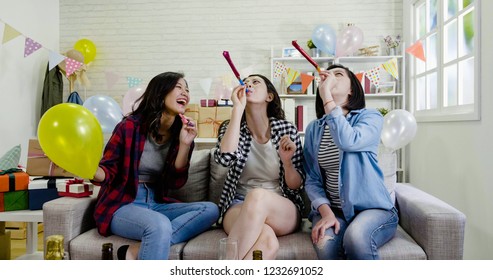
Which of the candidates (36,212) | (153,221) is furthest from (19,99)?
(153,221)

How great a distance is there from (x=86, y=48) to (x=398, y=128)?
3.64 meters

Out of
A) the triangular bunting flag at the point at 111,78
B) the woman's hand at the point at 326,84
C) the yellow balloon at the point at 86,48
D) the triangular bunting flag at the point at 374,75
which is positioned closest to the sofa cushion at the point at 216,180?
the woman's hand at the point at 326,84

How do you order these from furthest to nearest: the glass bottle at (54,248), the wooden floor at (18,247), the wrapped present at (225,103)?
the wrapped present at (225,103)
the wooden floor at (18,247)
the glass bottle at (54,248)

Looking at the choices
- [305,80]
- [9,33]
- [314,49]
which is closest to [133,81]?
[9,33]

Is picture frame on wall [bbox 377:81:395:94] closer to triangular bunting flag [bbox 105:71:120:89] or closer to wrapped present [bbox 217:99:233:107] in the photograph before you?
wrapped present [bbox 217:99:233:107]

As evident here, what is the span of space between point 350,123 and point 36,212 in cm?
175

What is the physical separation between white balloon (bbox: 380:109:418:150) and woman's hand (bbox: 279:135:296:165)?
1.10 m

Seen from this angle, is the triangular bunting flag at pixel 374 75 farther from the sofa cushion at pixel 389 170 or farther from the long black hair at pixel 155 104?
the long black hair at pixel 155 104

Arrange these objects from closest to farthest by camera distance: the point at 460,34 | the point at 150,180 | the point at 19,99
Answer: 1. the point at 150,180
2. the point at 460,34
3. the point at 19,99

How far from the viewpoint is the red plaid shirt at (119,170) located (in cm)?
193

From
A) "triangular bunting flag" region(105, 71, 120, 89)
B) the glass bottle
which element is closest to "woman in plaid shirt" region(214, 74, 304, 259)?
the glass bottle

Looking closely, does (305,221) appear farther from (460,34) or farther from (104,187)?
(460,34)

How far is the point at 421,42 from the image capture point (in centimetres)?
407

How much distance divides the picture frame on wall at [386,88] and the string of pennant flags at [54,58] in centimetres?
262
